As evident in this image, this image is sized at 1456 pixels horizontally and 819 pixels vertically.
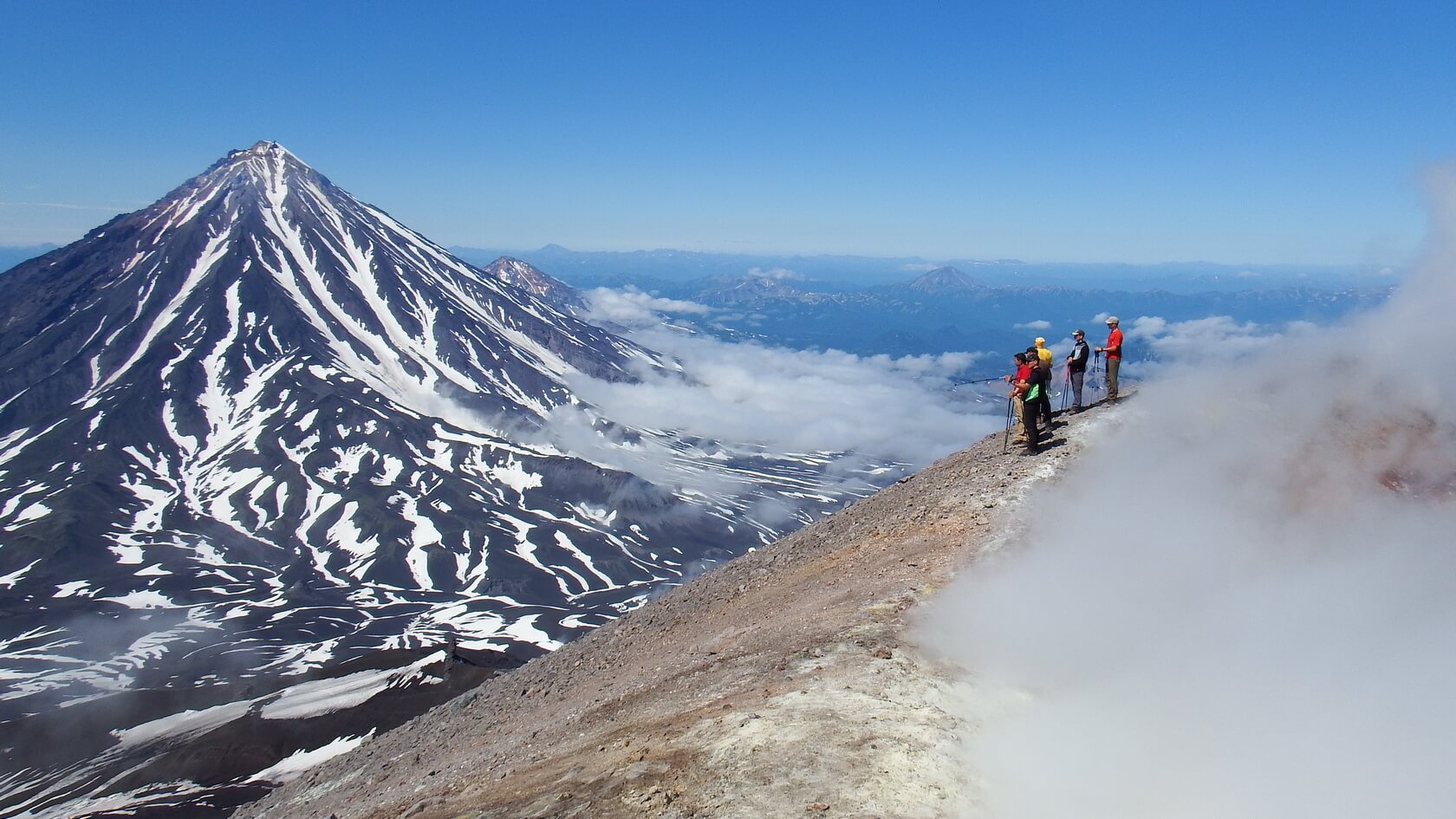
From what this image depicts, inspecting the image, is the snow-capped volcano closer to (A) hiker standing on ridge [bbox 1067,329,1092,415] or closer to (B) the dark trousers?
(B) the dark trousers

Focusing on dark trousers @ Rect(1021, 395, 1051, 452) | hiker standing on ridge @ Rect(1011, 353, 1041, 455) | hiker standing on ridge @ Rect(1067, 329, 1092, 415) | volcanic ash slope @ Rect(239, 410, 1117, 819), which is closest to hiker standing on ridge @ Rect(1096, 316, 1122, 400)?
hiker standing on ridge @ Rect(1067, 329, 1092, 415)

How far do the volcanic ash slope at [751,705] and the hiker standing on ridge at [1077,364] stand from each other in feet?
3.55

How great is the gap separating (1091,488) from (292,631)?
119m

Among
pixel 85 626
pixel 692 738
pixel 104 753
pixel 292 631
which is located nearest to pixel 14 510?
pixel 85 626

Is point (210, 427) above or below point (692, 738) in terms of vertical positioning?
below

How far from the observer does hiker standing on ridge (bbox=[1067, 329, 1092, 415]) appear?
21.6 meters

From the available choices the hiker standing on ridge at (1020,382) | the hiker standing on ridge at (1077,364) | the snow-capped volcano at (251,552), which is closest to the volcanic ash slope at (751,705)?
the hiker standing on ridge at (1077,364)

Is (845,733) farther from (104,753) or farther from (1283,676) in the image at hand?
(104,753)

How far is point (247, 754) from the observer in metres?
53.6

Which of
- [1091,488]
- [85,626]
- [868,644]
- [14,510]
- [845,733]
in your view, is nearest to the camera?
[845,733]

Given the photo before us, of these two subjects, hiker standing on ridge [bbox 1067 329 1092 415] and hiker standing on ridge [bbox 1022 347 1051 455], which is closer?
hiker standing on ridge [bbox 1022 347 1051 455]

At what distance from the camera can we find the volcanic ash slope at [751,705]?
953 centimetres

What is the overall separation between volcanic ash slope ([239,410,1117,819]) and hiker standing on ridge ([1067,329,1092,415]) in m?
1.08

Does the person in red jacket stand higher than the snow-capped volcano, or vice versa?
the person in red jacket
